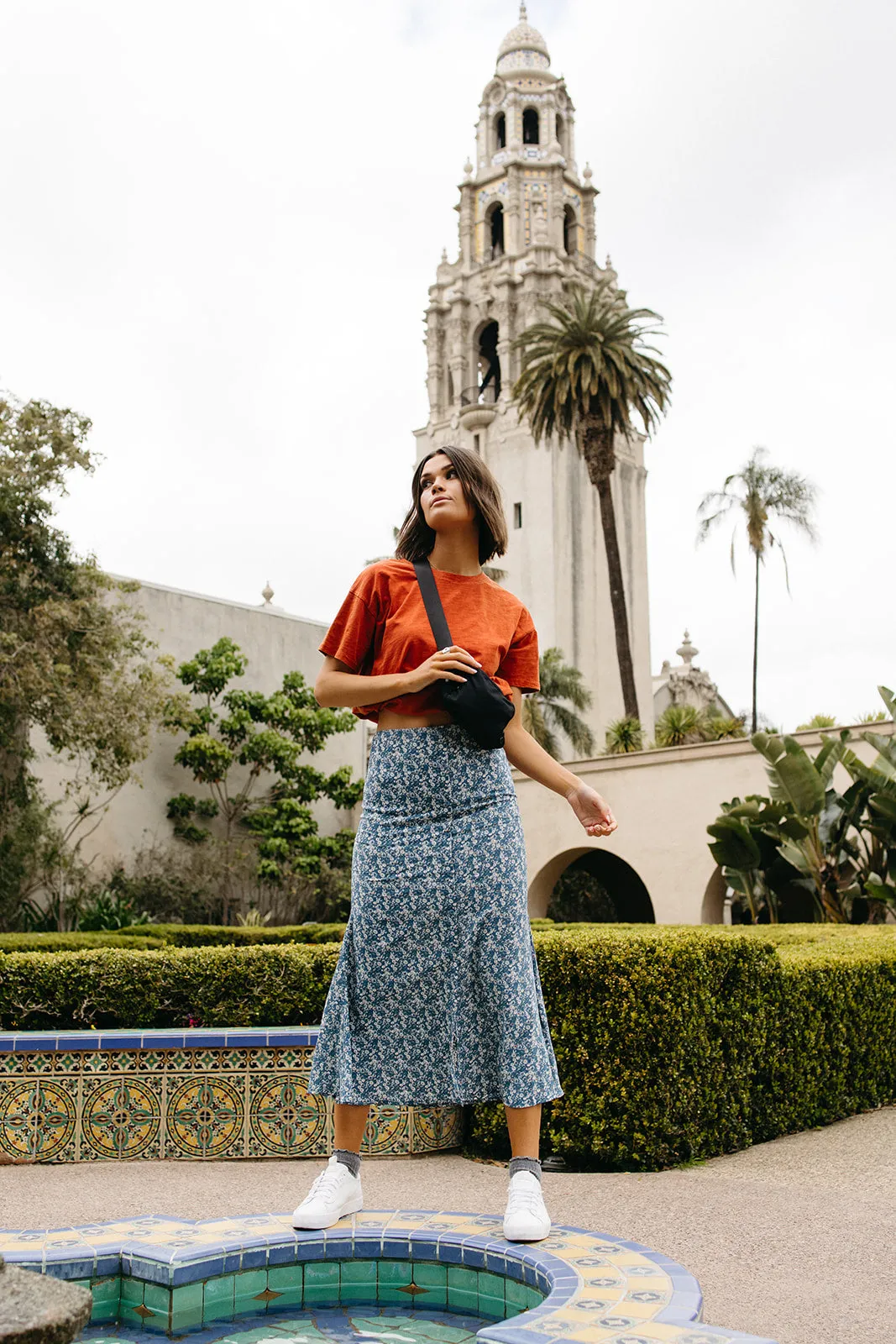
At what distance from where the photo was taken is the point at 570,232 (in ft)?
152

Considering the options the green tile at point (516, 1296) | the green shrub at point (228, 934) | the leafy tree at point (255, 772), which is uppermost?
the leafy tree at point (255, 772)

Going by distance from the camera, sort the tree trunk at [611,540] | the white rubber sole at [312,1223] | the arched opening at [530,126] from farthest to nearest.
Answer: the arched opening at [530,126]
the tree trunk at [611,540]
the white rubber sole at [312,1223]

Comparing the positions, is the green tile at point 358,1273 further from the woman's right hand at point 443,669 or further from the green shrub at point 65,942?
the green shrub at point 65,942

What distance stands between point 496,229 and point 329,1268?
155 ft

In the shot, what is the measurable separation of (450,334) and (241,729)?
23437mm

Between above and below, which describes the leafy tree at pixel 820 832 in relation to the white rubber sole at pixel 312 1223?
above

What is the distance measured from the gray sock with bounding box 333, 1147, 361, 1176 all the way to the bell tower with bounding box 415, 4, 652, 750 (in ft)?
111

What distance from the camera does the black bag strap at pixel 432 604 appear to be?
3309 millimetres

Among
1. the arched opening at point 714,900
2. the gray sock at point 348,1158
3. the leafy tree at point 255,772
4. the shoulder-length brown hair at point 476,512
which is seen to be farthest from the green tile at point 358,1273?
the leafy tree at point 255,772

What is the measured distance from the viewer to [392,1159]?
18.1 ft

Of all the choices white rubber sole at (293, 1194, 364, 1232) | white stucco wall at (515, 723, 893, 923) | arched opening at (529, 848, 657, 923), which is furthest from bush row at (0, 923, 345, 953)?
arched opening at (529, 848, 657, 923)

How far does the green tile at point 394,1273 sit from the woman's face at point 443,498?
6.51 feet

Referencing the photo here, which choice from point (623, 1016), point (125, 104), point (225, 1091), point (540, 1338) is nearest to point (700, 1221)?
point (623, 1016)

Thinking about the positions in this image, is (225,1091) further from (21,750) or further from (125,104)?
(21,750)
